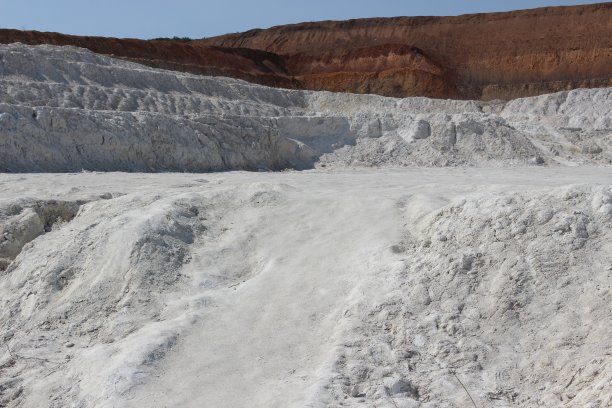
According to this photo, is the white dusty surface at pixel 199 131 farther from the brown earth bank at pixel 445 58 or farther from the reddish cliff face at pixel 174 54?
the brown earth bank at pixel 445 58

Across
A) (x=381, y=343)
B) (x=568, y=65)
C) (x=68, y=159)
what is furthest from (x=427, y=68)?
(x=381, y=343)

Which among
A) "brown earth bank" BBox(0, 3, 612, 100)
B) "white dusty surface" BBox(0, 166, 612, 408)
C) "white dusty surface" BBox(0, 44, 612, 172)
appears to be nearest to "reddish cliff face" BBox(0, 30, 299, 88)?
"brown earth bank" BBox(0, 3, 612, 100)

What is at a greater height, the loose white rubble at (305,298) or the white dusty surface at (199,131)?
the white dusty surface at (199,131)

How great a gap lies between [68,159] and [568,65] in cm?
3337

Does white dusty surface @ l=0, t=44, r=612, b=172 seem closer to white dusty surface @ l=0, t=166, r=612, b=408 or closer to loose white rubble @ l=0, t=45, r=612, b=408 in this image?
loose white rubble @ l=0, t=45, r=612, b=408

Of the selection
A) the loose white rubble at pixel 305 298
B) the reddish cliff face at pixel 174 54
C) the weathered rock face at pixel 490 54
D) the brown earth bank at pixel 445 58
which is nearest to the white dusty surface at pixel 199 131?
the loose white rubble at pixel 305 298

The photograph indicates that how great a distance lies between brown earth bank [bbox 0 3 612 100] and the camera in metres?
39.1

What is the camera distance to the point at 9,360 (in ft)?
25.0

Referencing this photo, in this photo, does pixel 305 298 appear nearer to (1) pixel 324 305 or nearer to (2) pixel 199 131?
(1) pixel 324 305

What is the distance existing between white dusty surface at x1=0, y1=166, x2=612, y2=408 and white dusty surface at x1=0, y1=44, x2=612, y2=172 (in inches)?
337

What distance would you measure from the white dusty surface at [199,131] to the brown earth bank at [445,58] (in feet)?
30.4

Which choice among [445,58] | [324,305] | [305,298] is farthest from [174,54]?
[324,305]

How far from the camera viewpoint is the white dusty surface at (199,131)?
60.1 ft

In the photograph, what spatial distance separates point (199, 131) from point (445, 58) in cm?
2970
